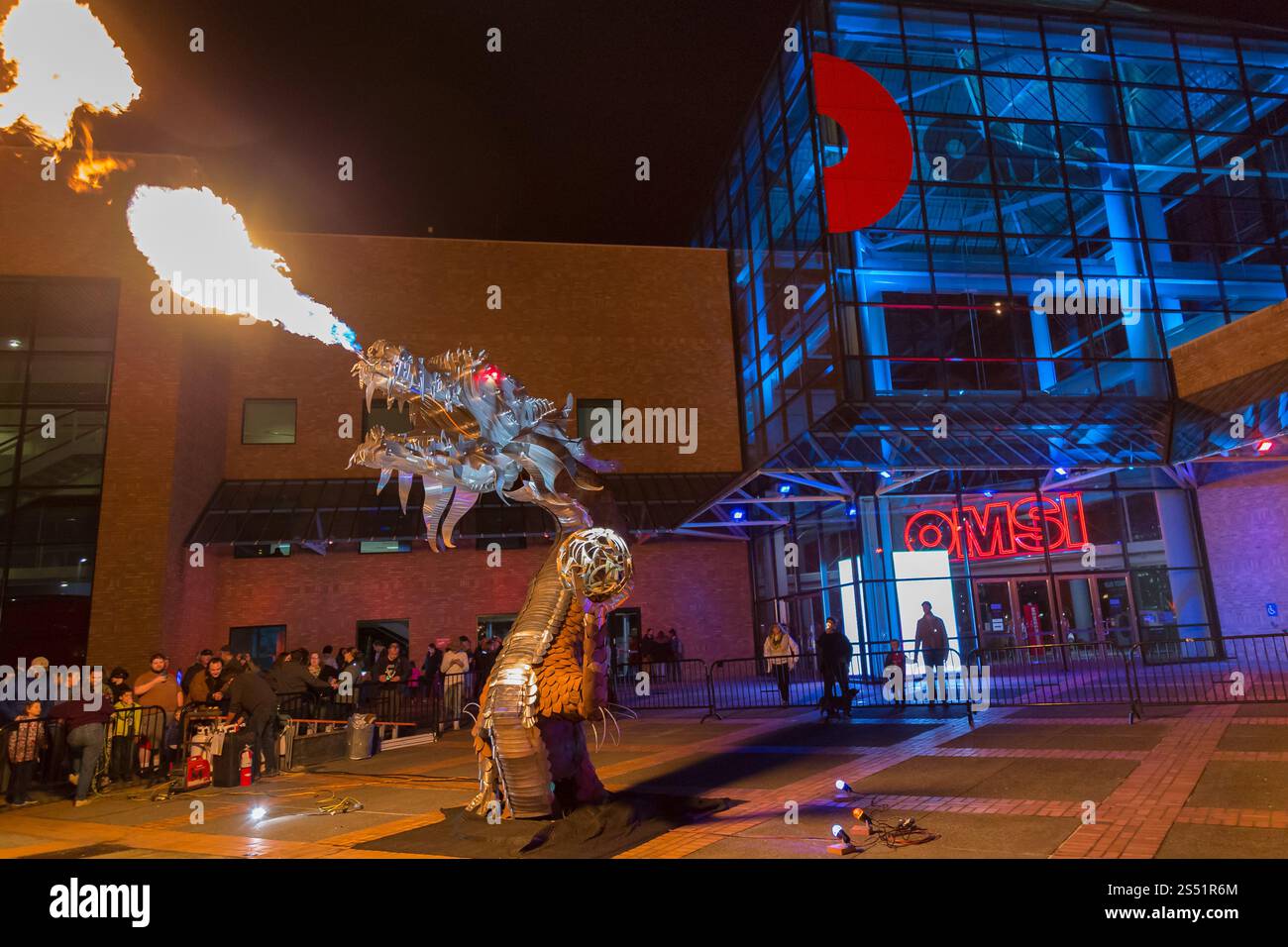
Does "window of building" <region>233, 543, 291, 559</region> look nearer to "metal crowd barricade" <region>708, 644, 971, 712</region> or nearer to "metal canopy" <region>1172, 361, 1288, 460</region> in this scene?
"metal crowd barricade" <region>708, 644, 971, 712</region>

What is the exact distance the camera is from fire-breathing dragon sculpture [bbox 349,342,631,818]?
20.2 ft

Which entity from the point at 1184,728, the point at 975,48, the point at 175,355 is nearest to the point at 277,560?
the point at 175,355

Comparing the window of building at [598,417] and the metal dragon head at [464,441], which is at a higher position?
the window of building at [598,417]

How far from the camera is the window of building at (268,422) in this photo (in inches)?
917

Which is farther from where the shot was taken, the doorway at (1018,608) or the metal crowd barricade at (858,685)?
the doorway at (1018,608)

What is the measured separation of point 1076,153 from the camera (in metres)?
22.9

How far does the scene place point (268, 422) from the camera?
2348 centimetres

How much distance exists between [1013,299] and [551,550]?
1984cm

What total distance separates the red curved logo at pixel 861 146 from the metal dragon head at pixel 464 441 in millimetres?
16308

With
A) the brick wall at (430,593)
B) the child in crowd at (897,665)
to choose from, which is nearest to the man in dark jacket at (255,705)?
the brick wall at (430,593)

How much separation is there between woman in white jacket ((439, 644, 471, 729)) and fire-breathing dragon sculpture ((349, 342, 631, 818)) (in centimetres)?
1053

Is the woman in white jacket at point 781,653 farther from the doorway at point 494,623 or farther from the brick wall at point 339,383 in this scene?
the doorway at point 494,623
